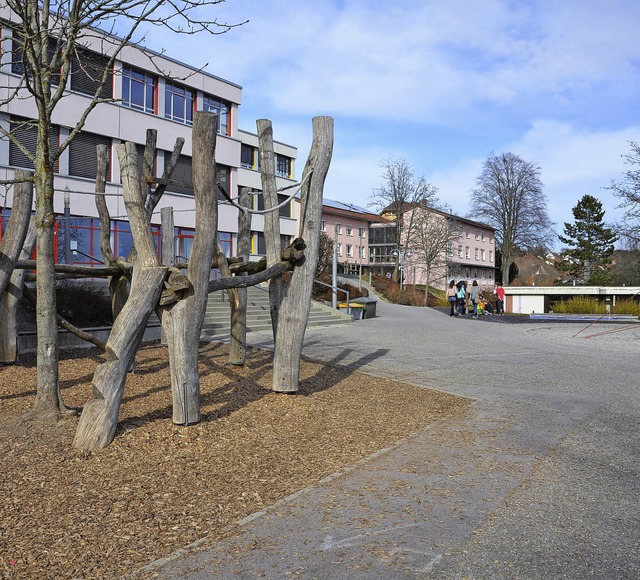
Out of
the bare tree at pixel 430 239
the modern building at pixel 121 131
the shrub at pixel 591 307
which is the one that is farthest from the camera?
the bare tree at pixel 430 239

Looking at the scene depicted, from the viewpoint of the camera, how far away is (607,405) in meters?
8.00

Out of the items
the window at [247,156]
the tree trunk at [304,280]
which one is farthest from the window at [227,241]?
the tree trunk at [304,280]

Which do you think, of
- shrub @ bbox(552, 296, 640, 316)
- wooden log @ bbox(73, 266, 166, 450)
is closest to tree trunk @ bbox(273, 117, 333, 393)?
wooden log @ bbox(73, 266, 166, 450)

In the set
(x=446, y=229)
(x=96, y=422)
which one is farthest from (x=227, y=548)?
(x=446, y=229)

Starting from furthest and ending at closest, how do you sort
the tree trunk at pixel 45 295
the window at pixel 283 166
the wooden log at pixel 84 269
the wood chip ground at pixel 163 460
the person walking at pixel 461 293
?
1. the window at pixel 283 166
2. the person walking at pixel 461 293
3. the wooden log at pixel 84 269
4. the tree trunk at pixel 45 295
5. the wood chip ground at pixel 163 460

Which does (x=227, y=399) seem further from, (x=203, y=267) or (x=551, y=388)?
(x=551, y=388)

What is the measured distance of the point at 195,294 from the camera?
576 centimetres

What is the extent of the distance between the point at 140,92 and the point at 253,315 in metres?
15.8

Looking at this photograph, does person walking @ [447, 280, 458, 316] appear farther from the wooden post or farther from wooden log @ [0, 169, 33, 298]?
the wooden post

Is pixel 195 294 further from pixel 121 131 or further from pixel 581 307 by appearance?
pixel 581 307

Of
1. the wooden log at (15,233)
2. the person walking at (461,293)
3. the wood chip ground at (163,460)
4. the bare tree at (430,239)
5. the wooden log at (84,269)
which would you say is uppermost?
the bare tree at (430,239)

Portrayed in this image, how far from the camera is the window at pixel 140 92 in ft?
94.7

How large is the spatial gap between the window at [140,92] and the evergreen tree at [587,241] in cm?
5009

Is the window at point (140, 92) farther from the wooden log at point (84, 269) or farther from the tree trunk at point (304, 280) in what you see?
the tree trunk at point (304, 280)
